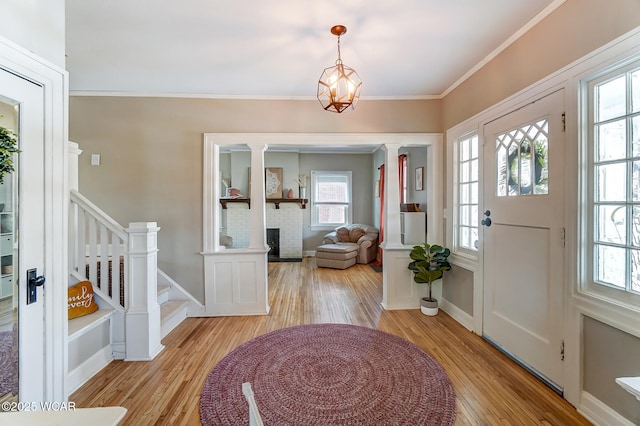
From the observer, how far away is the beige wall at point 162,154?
127 inches

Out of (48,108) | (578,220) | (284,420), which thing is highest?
(48,108)

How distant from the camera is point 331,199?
7391 mm

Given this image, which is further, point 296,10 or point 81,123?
point 81,123

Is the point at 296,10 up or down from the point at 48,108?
up

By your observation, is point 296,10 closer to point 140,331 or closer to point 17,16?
point 17,16

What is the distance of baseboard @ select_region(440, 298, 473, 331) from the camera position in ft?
9.50

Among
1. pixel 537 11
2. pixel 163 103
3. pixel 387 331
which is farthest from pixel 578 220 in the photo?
pixel 163 103

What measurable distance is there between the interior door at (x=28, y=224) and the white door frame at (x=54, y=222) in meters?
0.02

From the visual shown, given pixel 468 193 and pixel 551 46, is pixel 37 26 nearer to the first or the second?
pixel 551 46

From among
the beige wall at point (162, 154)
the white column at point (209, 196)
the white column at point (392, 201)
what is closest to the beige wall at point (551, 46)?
the white column at point (392, 201)

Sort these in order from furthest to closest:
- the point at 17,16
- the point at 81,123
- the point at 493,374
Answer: the point at 81,123 < the point at 493,374 < the point at 17,16

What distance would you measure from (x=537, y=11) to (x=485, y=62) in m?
0.64

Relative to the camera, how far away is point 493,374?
6.93ft

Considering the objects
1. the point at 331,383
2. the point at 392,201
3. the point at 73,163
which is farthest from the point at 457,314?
the point at 73,163
